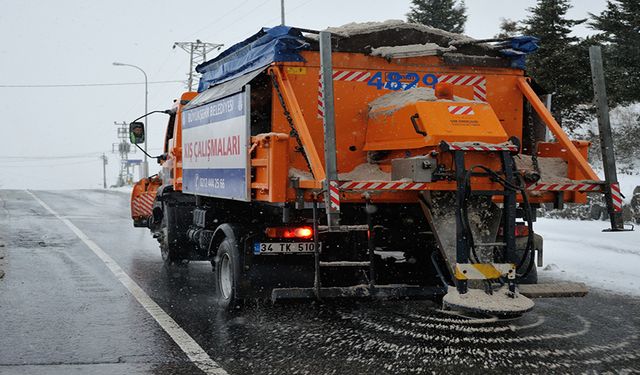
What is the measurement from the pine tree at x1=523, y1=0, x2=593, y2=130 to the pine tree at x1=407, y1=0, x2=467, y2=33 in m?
9.92

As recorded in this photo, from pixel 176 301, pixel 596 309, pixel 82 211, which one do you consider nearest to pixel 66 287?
pixel 176 301

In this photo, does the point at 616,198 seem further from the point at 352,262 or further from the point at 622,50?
the point at 622,50

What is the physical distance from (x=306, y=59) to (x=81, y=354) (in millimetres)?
3347

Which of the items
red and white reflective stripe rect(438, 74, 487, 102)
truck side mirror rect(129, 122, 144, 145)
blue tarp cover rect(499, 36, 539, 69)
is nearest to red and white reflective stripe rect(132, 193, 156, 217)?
truck side mirror rect(129, 122, 144, 145)

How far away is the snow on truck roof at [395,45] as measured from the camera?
6871 millimetres

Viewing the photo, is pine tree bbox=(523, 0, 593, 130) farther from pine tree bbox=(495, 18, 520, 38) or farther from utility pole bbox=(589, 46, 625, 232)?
utility pole bbox=(589, 46, 625, 232)

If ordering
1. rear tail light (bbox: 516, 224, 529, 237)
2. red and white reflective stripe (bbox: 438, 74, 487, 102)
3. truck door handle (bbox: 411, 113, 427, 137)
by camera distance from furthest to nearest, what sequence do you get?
1. red and white reflective stripe (bbox: 438, 74, 487, 102)
2. rear tail light (bbox: 516, 224, 529, 237)
3. truck door handle (bbox: 411, 113, 427, 137)

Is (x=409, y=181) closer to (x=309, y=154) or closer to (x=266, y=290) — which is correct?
(x=309, y=154)

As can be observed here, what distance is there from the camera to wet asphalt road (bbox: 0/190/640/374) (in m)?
5.28

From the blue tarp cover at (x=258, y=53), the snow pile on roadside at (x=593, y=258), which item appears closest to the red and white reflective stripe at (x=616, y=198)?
the snow pile on roadside at (x=593, y=258)

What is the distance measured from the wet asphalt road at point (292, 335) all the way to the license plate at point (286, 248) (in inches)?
Result: 27.1

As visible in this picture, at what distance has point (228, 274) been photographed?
294 inches

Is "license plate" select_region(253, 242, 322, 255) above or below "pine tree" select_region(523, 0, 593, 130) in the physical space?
below

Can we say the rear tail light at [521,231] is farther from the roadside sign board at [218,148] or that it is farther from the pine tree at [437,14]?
the pine tree at [437,14]
